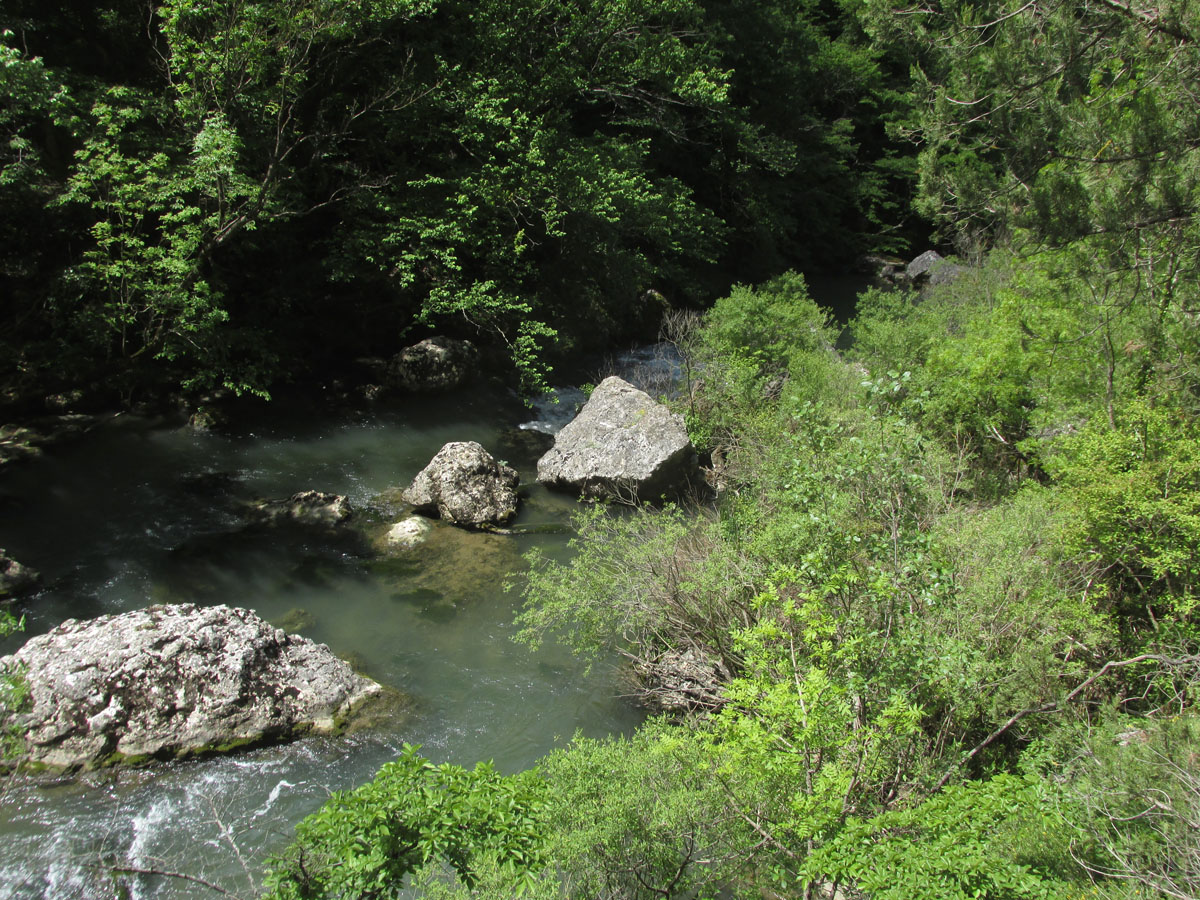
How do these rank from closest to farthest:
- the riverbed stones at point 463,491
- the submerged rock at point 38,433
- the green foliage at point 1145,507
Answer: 1. the green foliage at point 1145,507
2. the submerged rock at point 38,433
3. the riverbed stones at point 463,491

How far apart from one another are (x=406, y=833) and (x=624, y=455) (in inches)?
384

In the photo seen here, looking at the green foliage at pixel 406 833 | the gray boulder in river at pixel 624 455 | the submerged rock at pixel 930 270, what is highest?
the submerged rock at pixel 930 270

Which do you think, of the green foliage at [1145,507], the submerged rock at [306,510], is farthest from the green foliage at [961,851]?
the submerged rock at [306,510]

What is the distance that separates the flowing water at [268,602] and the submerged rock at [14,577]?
0.80 feet

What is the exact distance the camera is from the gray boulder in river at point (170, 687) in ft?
24.1

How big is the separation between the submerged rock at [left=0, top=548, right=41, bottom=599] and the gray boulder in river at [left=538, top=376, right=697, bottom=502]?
800cm

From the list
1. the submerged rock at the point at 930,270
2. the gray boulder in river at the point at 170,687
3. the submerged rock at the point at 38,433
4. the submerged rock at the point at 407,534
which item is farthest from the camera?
the submerged rock at the point at 930,270

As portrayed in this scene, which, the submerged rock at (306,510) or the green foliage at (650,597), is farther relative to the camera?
the submerged rock at (306,510)

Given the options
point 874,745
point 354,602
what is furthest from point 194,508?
point 874,745

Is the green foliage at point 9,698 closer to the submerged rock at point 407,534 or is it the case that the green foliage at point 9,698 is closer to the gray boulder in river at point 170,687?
the gray boulder in river at point 170,687

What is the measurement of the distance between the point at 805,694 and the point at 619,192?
14.2 m

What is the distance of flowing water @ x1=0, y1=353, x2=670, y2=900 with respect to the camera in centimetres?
666

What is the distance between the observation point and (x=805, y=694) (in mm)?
5477

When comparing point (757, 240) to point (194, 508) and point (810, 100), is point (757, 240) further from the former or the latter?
point (194, 508)
